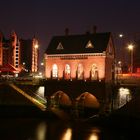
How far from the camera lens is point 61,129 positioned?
53438 millimetres

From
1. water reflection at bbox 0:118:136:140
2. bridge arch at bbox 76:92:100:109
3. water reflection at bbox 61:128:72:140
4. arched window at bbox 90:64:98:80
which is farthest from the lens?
arched window at bbox 90:64:98:80

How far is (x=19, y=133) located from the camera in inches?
1944

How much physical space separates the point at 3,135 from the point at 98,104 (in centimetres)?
2298

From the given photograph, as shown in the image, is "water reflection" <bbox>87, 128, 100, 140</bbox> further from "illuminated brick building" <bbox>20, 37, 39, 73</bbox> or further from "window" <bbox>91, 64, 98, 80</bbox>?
"illuminated brick building" <bbox>20, 37, 39, 73</bbox>

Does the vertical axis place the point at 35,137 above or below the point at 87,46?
below

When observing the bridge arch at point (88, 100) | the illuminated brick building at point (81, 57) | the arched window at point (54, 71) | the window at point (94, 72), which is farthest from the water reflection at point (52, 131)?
the arched window at point (54, 71)

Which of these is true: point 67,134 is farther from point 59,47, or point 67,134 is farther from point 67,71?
point 59,47

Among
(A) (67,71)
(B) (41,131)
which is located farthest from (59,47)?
(B) (41,131)

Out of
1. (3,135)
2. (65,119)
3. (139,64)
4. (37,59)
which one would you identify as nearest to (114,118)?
(65,119)

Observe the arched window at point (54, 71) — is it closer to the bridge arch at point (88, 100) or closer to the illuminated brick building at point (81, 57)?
the illuminated brick building at point (81, 57)

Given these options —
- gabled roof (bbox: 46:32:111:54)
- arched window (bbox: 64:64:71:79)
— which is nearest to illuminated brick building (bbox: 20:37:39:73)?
gabled roof (bbox: 46:32:111:54)

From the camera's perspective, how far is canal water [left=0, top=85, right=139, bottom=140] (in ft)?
158

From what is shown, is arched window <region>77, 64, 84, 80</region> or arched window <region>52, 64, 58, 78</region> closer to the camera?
arched window <region>77, 64, 84, 80</region>

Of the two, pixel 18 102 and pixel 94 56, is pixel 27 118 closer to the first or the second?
pixel 18 102
